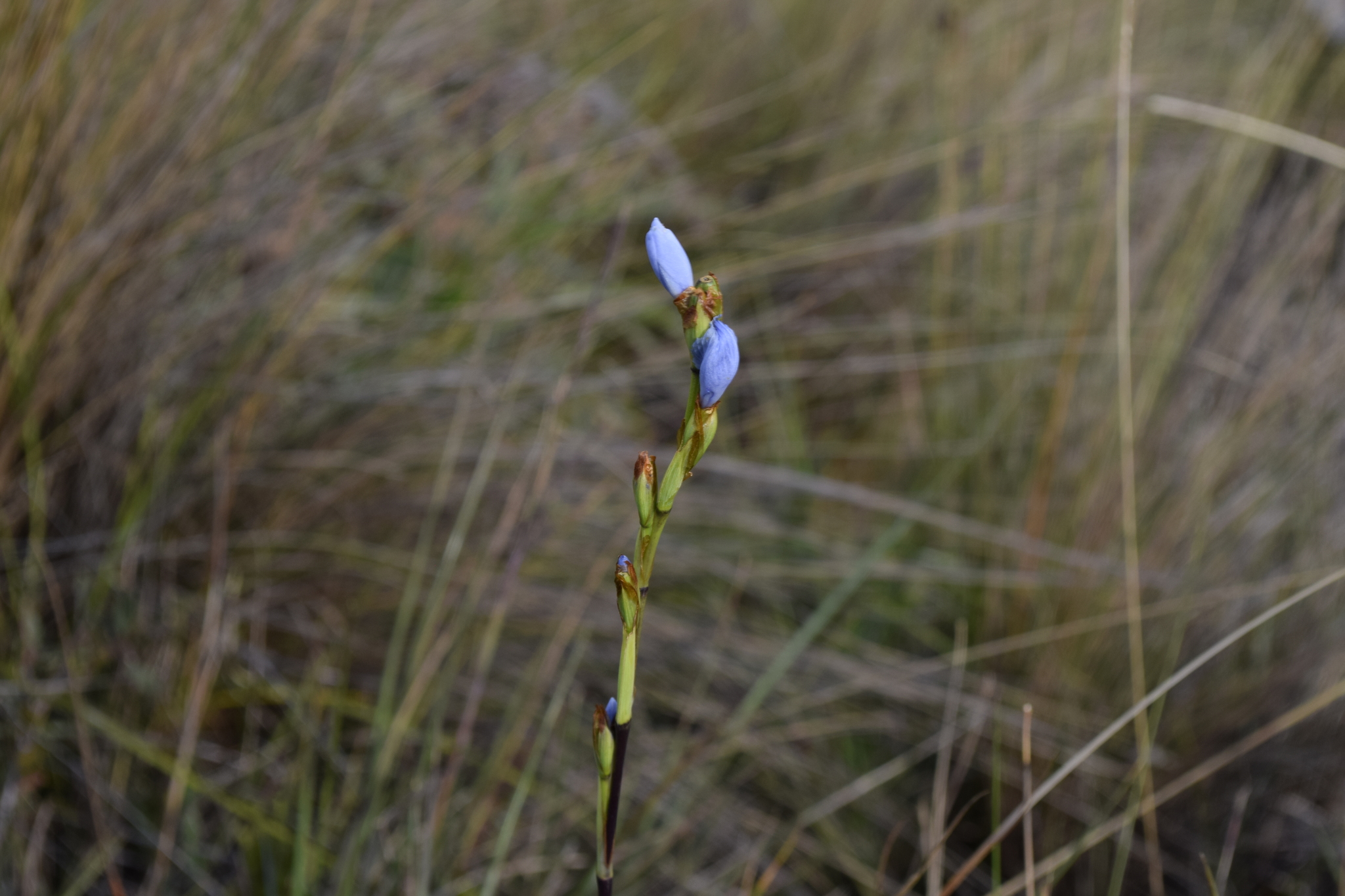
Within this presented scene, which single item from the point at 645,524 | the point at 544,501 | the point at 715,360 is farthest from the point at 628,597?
the point at 544,501

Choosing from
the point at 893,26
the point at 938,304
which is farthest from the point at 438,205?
the point at 893,26

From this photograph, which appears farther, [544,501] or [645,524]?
[544,501]

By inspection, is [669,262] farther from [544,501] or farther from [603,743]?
[544,501]

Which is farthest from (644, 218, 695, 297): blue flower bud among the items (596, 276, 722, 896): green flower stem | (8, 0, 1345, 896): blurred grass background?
(8, 0, 1345, 896): blurred grass background

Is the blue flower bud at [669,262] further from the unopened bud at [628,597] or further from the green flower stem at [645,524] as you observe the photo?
the unopened bud at [628,597]

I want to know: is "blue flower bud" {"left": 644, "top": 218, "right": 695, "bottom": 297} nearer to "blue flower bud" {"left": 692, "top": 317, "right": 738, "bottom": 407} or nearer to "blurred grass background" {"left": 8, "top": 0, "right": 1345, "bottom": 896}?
"blue flower bud" {"left": 692, "top": 317, "right": 738, "bottom": 407}

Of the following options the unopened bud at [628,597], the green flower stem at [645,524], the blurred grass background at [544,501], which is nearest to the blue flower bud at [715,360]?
the green flower stem at [645,524]
